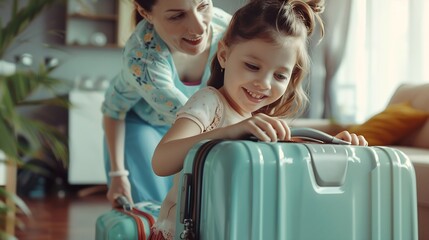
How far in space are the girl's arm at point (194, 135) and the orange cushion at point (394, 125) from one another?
77.3 inches

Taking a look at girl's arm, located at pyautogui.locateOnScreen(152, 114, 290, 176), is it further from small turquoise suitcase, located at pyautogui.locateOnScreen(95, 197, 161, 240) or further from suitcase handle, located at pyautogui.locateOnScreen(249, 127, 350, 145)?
small turquoise suitcase, located at pyautogui.locateOnScreen(95, 197, 161, 240)

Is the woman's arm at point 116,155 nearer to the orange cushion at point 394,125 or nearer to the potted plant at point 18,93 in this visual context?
the potted plant at point 18,93

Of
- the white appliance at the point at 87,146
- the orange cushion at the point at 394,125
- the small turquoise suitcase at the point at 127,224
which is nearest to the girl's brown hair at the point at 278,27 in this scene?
the small turquoise suitcase at the point at 127,224

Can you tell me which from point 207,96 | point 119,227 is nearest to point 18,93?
point 207,96

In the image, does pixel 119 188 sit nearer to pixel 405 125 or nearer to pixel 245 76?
pixel 245 76

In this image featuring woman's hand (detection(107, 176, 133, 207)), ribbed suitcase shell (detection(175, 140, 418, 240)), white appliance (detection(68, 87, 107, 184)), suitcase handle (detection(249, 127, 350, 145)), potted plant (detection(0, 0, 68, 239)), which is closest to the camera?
potted plant (detection(0, 0, 68, 239))

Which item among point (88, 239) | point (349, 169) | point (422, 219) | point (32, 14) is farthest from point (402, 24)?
point (32, 14)

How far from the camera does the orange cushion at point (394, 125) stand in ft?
9.31

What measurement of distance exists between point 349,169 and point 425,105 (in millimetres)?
2075

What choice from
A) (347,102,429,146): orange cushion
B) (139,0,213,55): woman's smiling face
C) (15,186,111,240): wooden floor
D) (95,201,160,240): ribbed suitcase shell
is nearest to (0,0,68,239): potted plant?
(95,201,160,240): ribbed suitcase shell

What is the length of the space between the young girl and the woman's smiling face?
0.69 ft

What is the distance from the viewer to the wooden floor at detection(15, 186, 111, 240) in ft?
9.78

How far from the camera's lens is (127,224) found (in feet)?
4.09

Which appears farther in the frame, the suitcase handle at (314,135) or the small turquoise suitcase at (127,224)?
the small turquoise suitcase at (127,224)
